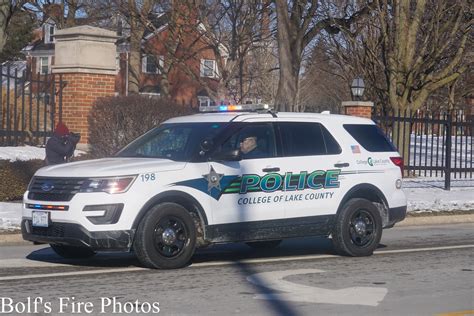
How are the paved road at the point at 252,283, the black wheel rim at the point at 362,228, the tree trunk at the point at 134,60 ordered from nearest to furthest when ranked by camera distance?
the paved road at the point at 252,283
the black wheel rim at the point at 362,228
the tree trunk at the point at 134,60

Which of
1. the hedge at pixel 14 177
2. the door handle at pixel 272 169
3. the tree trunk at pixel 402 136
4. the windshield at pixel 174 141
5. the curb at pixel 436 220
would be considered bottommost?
the curb at pixel 436 220

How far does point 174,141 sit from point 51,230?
2.05m

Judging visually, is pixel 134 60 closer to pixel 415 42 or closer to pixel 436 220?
pixel 415 42

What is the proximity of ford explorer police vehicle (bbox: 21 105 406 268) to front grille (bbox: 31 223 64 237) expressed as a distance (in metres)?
0.01

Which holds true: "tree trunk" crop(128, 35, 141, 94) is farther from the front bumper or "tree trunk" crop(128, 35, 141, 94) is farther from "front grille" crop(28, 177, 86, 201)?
the front bumper

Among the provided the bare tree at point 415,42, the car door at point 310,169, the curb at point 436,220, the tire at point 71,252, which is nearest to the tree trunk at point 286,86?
the bare tree at point 415,42

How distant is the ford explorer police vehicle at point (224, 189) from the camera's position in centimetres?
998

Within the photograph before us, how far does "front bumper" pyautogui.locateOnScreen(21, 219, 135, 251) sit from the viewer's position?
9.87 metres

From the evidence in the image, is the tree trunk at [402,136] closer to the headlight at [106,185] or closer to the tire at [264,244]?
the tire at [264,244]

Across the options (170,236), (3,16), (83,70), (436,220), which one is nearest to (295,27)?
(3,16)

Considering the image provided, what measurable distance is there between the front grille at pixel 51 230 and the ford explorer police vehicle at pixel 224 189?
1 centimetres

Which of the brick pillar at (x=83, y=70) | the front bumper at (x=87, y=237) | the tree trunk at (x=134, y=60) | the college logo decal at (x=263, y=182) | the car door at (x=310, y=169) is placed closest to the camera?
the front bumper at (x=87, y=237)

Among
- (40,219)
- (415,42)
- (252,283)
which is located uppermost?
(415,42)

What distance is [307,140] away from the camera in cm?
1170
